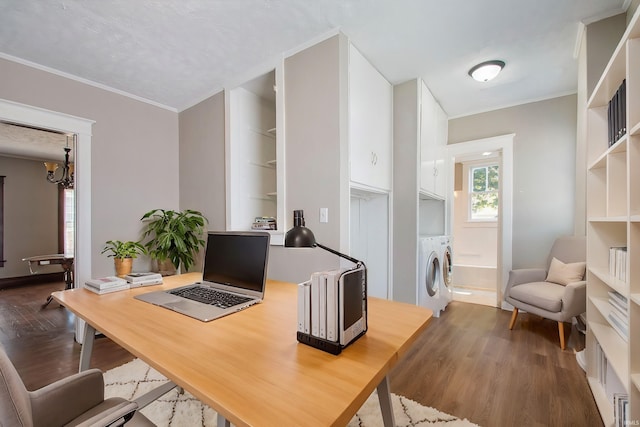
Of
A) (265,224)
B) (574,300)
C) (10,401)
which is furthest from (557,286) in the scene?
(10,401)

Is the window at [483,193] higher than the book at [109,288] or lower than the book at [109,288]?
higher

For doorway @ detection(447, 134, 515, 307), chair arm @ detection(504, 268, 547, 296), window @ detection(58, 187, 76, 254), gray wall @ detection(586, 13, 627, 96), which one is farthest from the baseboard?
gray wall @ detection(586, 13, 627, 96)

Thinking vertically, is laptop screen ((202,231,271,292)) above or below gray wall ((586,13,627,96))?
below

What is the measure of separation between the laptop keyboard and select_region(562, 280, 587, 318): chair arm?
8.70 ft

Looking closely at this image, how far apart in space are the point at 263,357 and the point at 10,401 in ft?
1.91

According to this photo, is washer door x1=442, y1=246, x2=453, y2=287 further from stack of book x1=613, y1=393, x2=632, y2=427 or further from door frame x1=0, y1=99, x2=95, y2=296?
door frame x1=0, y1=99, x2=95, y2=296

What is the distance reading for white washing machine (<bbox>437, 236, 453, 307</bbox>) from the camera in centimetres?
346

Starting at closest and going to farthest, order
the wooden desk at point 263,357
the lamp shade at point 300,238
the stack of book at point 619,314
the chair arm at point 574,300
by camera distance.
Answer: the wooden desk at point 263,357 < the lamp shade at point 300,238 < the stack of book at point 619,314 < the chair arm at point 574,300

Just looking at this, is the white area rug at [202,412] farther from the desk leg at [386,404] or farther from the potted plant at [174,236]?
the potted plant at [174,236]

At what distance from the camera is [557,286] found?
2725 millimetres

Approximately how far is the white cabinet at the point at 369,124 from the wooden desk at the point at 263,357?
137 centimetres

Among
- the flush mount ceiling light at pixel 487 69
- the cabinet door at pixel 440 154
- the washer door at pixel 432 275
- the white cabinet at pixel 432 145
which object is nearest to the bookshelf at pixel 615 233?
the flush mount ceiling light at pixel 487 69

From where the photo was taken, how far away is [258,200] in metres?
3.22

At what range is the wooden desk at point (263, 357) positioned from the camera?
0.62 m
